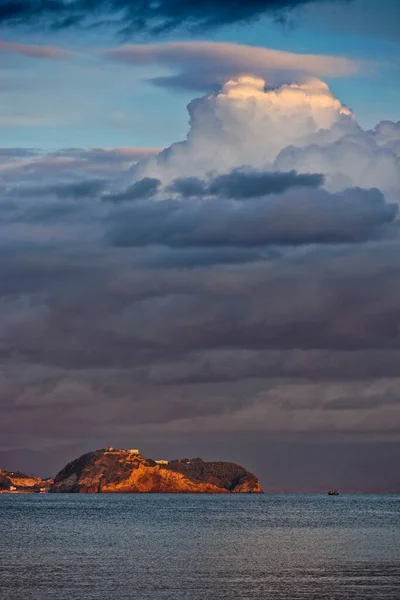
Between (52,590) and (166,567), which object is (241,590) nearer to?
(52,590)

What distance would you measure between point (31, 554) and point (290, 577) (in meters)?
37.0

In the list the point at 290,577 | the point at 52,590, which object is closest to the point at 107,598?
the point at 52,590

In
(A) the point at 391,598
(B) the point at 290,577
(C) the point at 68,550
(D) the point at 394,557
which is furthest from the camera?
(C) the point at 68,550

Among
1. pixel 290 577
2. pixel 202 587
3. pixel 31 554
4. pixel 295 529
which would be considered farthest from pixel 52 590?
pixel 295 529

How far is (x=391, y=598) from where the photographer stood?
8425 centimetres

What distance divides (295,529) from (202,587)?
99.5 metres

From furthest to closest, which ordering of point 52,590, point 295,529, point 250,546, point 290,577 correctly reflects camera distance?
point 295,529 < point 250,546 < point 290,577 < point 52,590

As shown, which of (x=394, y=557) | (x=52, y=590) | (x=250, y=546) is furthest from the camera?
(x=250, y=546)

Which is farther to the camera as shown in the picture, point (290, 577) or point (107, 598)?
point (290, 577)

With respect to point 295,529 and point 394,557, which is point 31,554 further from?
point 295,529

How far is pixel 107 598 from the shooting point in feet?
283

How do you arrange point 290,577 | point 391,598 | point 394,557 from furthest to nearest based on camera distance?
1. point 394,557
2. point 290,577
3. point 391,598

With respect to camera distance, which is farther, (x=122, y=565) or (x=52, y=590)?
(x=122, y=565)

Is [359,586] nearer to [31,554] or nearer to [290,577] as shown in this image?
[290,577]
